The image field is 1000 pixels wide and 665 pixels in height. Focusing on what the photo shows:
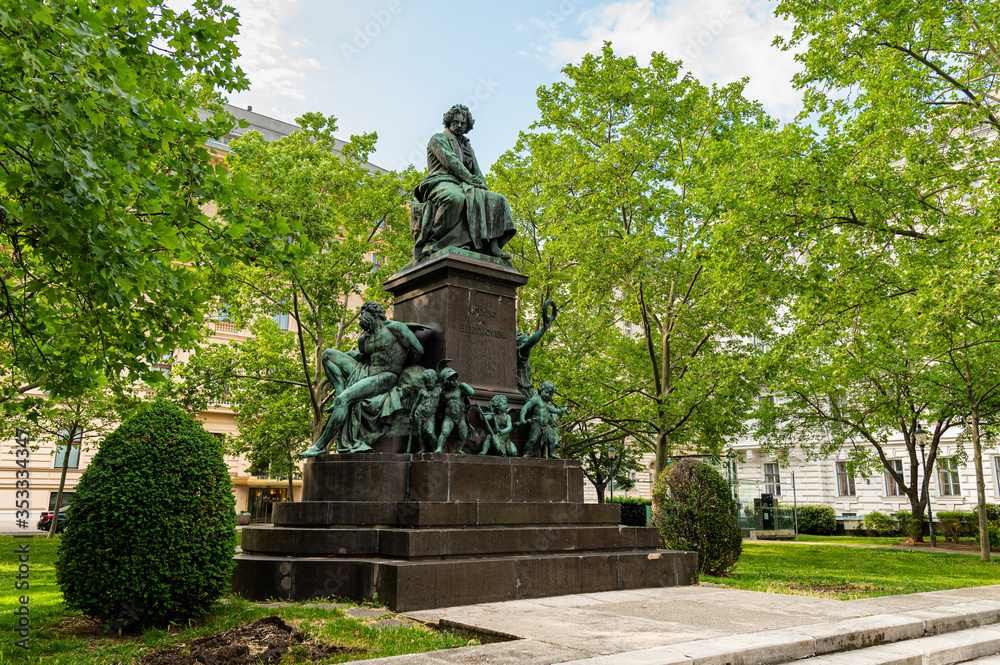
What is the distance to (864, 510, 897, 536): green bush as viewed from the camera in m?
34.4

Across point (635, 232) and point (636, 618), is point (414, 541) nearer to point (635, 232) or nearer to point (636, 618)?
point (636, 618)

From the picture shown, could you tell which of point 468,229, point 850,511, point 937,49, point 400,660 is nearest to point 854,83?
point 937,49

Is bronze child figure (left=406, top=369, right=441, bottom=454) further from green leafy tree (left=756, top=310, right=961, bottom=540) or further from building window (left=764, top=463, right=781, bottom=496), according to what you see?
building window (left=764, top=463, right=781, bottom=496)

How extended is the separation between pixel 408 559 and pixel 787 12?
17.0 m

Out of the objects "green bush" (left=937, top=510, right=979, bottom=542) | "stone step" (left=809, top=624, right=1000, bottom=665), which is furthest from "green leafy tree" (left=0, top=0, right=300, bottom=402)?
"green bush" (left=937, top=510, right=979, bottom=542)

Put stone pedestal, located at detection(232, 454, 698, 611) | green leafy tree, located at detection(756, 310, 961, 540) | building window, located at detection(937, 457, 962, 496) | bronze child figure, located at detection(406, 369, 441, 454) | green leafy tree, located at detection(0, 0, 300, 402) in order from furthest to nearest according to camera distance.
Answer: building window, located at detection(937, 457, 962, 496) < green leafy tree, located at detection(756, 310, 961, 540) < bronze child figure, located at detection(406, 369, 441, 454) < stone pedestal, located at detection(232, 454, 698, 611) < green leafy tree, located at detection(0, 0, 300, 402)

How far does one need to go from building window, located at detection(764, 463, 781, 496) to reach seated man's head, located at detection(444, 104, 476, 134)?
40545mm

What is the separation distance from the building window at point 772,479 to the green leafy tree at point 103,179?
43311 millimetres

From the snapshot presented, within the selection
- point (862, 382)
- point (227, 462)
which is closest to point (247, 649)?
point (862, 382)

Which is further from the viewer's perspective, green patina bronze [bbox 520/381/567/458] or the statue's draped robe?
the statue's draped robe

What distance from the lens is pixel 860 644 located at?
5.88m

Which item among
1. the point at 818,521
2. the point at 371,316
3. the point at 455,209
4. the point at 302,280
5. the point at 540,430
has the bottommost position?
the point at 818,521

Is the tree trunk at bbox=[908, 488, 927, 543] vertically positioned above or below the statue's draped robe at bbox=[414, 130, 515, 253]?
below

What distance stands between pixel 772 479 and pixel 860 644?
145 ft
